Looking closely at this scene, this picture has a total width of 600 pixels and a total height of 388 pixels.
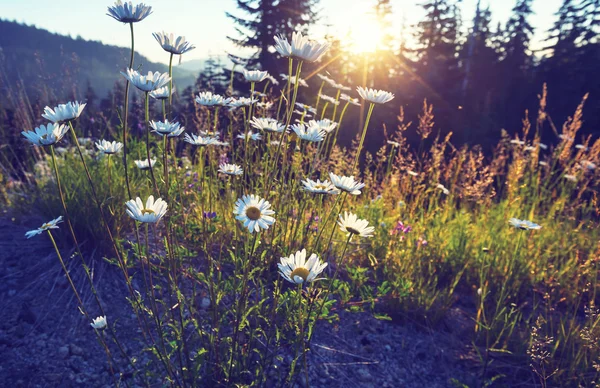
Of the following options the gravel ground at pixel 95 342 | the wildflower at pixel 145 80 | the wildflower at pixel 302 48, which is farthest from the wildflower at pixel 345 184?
the gravel ground at pixel 95 342

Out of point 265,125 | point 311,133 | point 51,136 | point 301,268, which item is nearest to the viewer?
point 51,136

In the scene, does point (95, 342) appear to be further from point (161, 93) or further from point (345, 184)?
point (345, 184)

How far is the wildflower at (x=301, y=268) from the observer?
131cm

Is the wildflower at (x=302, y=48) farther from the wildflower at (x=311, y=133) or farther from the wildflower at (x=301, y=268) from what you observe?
the wildflower at (x=301, y=268)

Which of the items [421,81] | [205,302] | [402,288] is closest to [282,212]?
[205,302]

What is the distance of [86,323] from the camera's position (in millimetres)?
2037

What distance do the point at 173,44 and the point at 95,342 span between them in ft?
4.89

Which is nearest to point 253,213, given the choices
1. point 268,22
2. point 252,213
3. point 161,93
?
point 252,213

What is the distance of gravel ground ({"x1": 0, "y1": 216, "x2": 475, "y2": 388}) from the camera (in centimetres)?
177

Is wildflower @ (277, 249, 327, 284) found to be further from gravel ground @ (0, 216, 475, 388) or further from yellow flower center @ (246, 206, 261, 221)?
gravel ground @ (0, 216, 475, 388)

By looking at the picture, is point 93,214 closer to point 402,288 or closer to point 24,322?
point 24,322

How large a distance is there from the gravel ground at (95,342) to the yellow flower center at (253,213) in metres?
0.76

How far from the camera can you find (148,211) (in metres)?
1.34

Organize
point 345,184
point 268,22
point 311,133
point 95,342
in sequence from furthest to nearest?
point 268,22 → point 95,342 → point 311,133 → point 345,184
